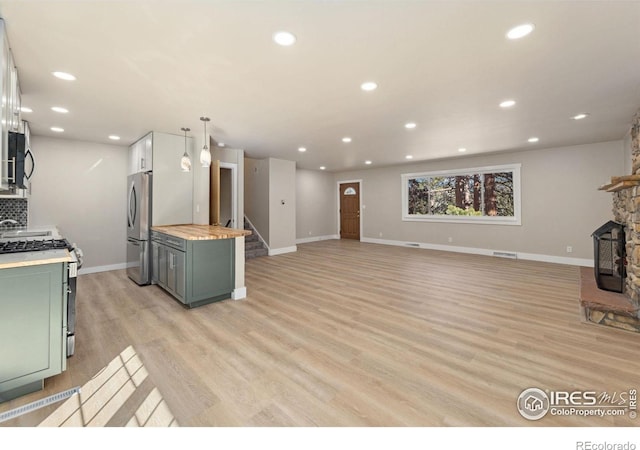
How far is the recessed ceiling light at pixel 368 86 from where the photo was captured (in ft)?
9.18

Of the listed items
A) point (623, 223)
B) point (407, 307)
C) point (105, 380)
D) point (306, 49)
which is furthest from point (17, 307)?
point (623, 223)

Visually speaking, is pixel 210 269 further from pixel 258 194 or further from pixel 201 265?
pixel 258 194

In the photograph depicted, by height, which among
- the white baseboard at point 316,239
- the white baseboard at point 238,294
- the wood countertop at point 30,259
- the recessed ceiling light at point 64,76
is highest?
the recessed ceiling light at point 64,76

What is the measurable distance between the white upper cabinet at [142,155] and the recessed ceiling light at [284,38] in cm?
328

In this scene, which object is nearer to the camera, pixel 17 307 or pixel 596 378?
pixel 17 307

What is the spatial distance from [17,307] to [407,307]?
136 inches

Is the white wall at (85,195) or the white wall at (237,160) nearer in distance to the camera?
the white wall at (85,195)

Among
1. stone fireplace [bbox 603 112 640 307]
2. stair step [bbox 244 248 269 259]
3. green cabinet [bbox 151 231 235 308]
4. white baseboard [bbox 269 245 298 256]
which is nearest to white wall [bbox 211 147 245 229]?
stair step [bbox 244 248 269 259]

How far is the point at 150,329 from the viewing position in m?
2.85

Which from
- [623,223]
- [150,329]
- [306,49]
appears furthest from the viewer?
[623,223]

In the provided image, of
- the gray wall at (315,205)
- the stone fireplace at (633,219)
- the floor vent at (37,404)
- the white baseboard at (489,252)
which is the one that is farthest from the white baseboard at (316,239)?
the floor vent at (37,404)

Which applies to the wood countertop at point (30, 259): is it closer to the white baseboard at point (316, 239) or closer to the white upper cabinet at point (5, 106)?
the white upper cabinet at point (5, 106)
